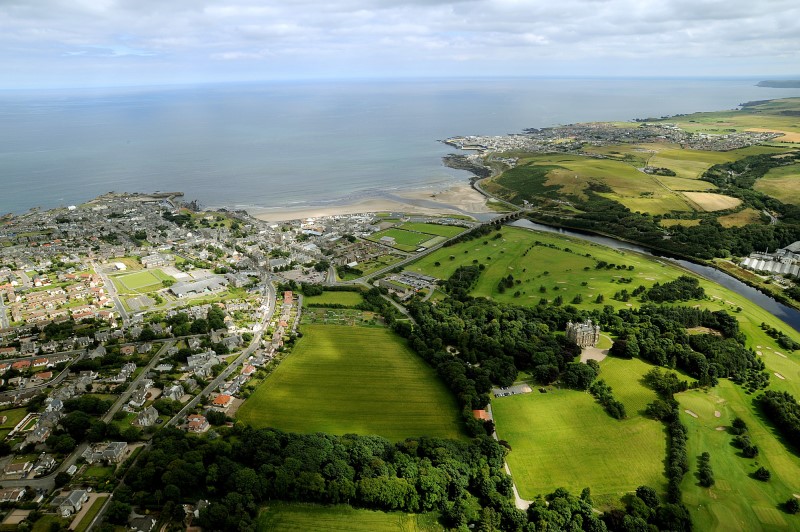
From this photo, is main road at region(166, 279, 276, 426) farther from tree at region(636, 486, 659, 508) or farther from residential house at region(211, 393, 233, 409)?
tree at region(636, 486, 659, 508)

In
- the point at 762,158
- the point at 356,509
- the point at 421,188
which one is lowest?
the point at 356,509

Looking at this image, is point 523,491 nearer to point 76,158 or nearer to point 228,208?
point 228,208

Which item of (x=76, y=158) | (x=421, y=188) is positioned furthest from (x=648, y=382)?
(x=76, y=158)

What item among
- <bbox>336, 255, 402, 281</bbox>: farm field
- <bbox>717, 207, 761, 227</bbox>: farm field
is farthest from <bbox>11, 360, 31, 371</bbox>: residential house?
<bbox>717, 207, 761, 227</bbox>: farm field

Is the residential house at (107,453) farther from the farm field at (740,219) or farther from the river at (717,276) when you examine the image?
the farm field at (740,219)

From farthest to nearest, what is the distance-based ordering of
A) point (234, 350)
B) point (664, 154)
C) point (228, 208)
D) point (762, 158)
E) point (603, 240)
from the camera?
1. point (664, 154)
2. point (762, 158)
3. point (228, 208)
4. point (603, 240)
5. point (234, 350)
